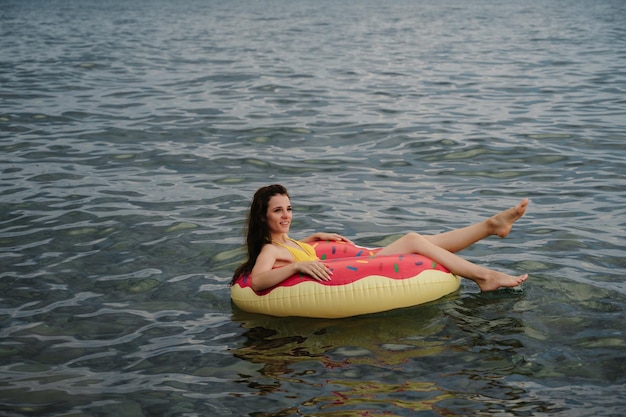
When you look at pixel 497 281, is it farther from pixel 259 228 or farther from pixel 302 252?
pixel 259 228

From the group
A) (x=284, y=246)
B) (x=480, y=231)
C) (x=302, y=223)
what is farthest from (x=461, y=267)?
(x=302, y=223)

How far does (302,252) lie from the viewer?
21.1 ft

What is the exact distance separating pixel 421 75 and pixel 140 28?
1529 cm

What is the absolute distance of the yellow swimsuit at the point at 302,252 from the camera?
6.36 meters

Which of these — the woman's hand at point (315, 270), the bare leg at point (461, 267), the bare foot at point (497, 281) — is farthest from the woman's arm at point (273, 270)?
the bare foot at point (497, 281)

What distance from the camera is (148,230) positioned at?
8.16m

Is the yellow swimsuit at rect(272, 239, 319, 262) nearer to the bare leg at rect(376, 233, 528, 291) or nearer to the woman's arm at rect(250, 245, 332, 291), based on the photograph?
the woman's arm at rect(250, 245, 332, 291)

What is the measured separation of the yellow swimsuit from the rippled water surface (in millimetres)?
487

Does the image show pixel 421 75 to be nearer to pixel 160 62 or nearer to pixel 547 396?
pixel 160 62

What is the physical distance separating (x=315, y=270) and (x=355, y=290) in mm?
305

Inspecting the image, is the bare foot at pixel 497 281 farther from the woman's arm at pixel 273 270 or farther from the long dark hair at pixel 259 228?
the long dark hair at pixel 259 228

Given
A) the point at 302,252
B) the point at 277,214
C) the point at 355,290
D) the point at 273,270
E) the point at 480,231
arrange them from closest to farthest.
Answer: the point at 355,290, the point at 273,270, the point at 277,214, the point at 302,252, the point at 480,231

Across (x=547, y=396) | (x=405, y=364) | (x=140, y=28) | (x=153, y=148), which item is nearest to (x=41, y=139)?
(x=153, y=148)

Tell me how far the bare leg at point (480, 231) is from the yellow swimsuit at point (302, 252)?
884 mm
